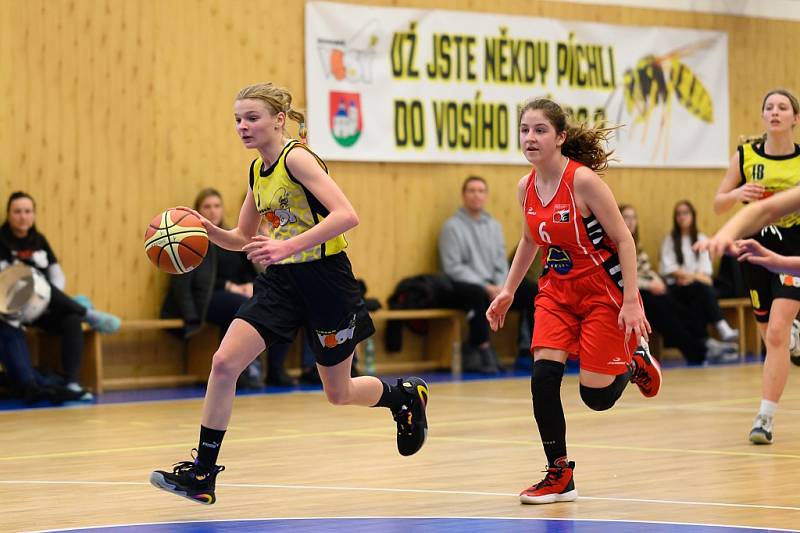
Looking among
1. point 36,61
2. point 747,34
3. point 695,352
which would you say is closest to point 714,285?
point 695,352

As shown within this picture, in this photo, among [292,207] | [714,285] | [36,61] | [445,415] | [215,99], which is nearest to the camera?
[292,207]

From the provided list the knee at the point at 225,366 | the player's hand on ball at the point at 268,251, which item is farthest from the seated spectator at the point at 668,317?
the player's hand on ball at the point at 268,251

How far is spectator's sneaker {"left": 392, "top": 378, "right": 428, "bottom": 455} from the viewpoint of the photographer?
249 inches

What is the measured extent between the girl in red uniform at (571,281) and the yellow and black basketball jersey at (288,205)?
2.83 ft

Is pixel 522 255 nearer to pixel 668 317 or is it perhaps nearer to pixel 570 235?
pixel 570 235

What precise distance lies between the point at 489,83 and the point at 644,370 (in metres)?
8.37

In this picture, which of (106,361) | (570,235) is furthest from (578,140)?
(106,361)

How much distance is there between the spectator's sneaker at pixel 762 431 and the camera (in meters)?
7.23

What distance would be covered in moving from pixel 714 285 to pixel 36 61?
747 cm

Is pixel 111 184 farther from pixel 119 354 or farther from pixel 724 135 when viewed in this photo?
pixel 724 135

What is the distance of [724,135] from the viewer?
15734 mm

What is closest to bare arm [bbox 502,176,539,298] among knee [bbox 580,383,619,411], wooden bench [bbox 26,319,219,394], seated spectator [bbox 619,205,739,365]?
knee [bbox 580,383,619,411]

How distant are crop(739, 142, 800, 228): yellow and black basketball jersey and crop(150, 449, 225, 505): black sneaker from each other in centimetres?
356

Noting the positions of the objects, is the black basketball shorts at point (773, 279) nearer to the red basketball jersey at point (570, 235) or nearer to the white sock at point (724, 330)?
the red basketball jersey at point (570, 235)
